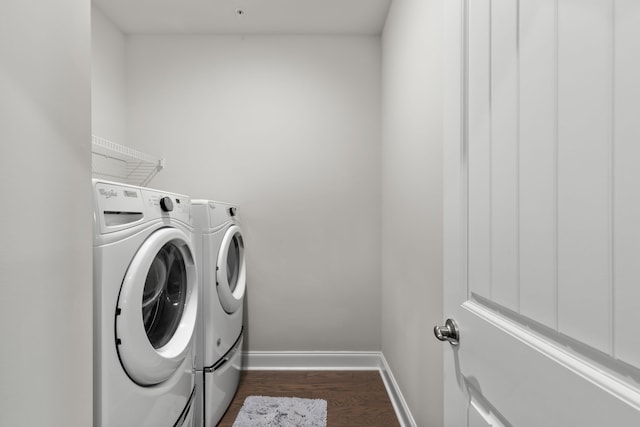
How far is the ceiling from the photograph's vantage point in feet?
6.64

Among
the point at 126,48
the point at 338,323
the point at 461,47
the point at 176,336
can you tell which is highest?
the point at 126,48

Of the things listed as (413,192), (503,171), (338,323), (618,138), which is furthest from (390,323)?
(618,138)

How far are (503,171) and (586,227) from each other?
187 millimetres

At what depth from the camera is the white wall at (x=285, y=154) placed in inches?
93.4

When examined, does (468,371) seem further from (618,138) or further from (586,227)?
(618,138)

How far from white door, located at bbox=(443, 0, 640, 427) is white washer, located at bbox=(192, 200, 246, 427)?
1.26 meters

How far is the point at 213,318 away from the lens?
163cm

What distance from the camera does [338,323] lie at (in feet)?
7.84

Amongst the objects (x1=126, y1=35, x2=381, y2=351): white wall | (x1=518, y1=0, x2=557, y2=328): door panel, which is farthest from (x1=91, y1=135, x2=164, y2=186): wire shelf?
(x1=518, y1=0, x2=557, y2=328): door panel

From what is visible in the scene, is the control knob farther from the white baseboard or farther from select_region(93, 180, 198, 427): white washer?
the white baseboard

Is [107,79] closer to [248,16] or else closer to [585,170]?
[248,16]

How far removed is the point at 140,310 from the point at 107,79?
6.11 feet

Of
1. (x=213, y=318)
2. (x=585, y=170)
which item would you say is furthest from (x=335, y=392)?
(x=585, y=170)

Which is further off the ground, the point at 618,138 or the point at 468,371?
the point at 618,138
